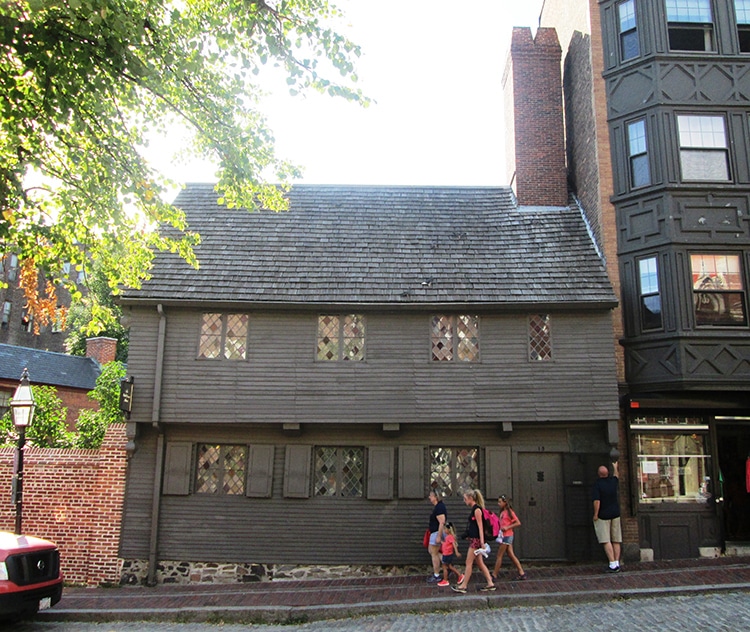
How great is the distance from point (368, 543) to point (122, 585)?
4877mm

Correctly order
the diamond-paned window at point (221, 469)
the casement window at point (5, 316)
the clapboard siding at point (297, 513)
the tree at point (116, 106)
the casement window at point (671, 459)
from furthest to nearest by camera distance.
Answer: the casement window at point (5, 316)
the diamond-paned window at point (221, 469)
the casement window at point (671, 459)
the clapboard siding at point (297, 513)
the tree at point (116, 106)

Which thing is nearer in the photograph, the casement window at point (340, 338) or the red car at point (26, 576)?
the red car at point (26, 576)

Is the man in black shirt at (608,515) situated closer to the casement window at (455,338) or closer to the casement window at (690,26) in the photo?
the casement window at (455,338)

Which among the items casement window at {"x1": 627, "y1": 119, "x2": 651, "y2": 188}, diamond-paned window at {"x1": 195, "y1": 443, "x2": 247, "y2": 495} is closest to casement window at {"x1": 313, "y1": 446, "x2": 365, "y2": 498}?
diamond-paned window at {"x1": 195, "y1": 443, "x2": 247, "y2": 495}

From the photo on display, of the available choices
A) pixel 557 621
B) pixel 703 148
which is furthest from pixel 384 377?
pixel 703 148

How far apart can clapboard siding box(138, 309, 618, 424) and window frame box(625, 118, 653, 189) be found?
10.2 ft

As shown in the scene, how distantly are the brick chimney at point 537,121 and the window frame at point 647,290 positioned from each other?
326 centimetres

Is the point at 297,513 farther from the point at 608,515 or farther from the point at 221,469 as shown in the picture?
the point at 608,515

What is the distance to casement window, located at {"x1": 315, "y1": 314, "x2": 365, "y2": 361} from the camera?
13.5 meters

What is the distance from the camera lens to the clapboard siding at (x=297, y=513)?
507 inches

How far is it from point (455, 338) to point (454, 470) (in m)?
2.70

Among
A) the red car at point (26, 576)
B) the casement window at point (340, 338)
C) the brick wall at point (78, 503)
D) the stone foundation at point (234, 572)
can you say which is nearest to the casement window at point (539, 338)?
the casement window at point (340, 338)

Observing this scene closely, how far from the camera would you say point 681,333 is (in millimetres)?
12633

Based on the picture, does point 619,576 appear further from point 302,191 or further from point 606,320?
point 302,191
